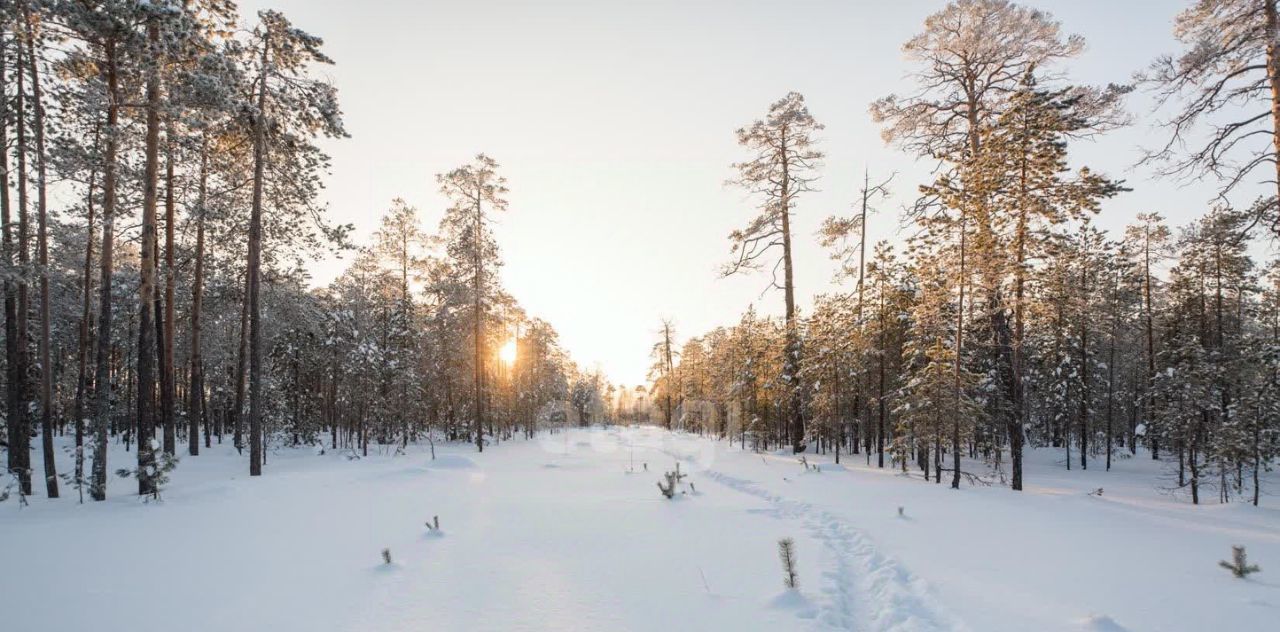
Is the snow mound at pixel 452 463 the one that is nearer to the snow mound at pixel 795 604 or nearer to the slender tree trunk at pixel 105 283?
the slender tree trunk at pixel 105 283

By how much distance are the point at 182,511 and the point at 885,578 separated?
12.5 m

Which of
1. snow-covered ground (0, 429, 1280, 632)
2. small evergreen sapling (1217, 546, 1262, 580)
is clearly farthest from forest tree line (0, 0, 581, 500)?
small evergreen sapling (1217, 546, 1262, 580)

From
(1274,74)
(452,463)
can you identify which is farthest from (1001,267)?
(452,463)

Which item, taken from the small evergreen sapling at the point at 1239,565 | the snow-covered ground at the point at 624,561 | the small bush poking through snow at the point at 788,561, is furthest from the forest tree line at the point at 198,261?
the small evergreen sapling at the point at 1239,565

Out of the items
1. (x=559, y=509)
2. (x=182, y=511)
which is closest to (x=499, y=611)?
(x=559, y=509)

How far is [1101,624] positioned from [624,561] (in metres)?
5.18

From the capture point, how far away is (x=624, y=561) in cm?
784

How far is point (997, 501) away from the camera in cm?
1212

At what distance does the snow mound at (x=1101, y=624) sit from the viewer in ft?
16.9

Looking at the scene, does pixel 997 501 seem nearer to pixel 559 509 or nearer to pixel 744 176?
pixel 559 509

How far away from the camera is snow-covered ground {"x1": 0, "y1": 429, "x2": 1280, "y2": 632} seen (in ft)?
18.9

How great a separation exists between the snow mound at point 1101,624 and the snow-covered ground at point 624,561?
0.05 feet

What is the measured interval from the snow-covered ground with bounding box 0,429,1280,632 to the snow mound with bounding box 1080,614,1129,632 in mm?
15

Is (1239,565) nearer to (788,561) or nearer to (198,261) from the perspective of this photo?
(788,561)
